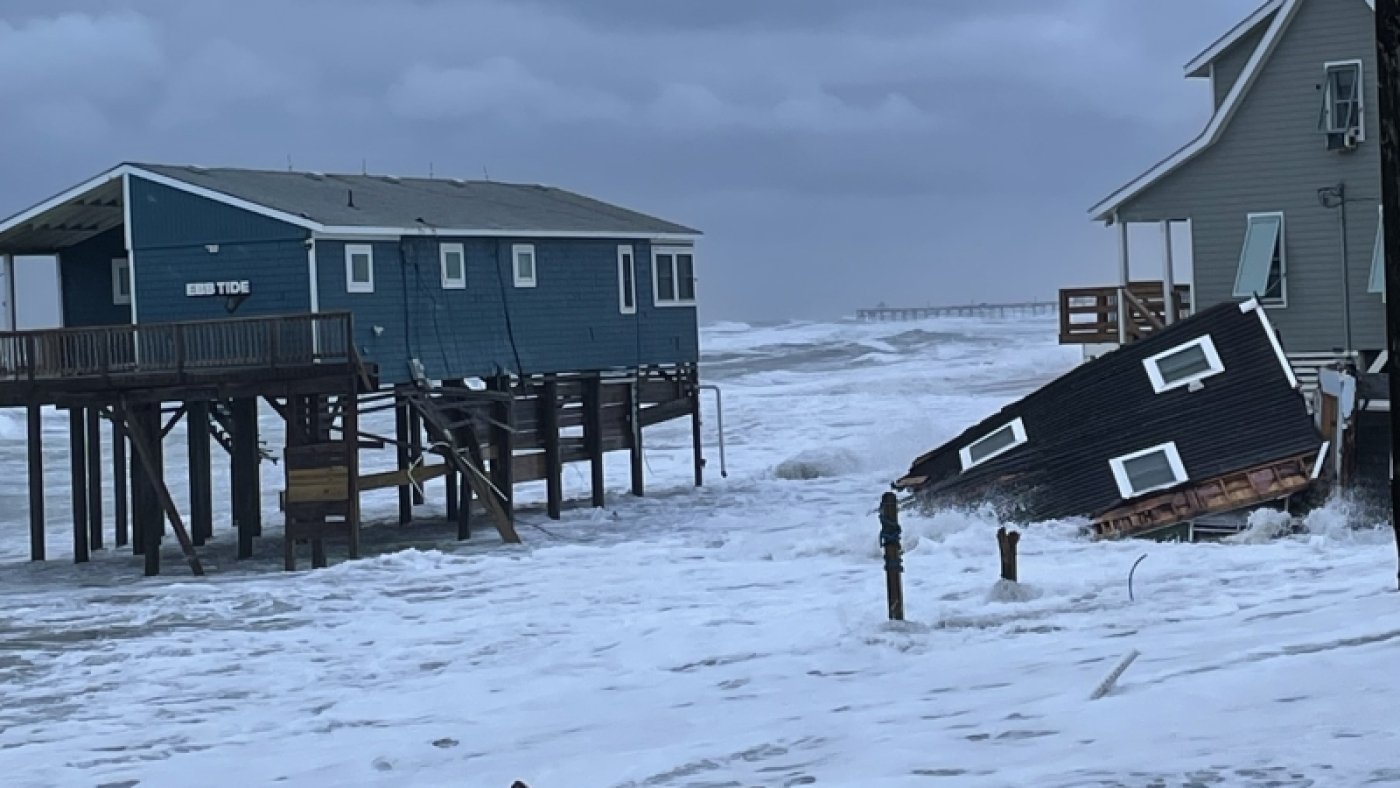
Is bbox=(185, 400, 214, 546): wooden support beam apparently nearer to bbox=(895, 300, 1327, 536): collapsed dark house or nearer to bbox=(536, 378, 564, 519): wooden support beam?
A: bbox=(536, 378, 564, 519): wooden support beam

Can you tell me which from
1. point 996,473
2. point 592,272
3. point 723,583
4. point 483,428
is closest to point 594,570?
point 723,583

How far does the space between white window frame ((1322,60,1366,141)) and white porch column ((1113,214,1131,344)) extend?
409 centimetres

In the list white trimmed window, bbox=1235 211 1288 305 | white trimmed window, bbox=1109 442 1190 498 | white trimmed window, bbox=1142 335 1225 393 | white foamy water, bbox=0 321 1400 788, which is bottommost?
white foamy water, bbox=0 321 1400 788

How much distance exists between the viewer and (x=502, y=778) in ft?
50.5

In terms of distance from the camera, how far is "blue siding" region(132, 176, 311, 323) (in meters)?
34.2

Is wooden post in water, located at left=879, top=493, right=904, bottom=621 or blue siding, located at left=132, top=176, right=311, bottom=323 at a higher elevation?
blue siding, located at left=132, top=176, right=311, bottom=323

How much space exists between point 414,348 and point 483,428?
309cm

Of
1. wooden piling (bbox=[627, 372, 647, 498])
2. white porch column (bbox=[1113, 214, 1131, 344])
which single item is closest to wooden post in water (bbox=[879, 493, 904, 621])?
white porch column (bbox=[1113, 214, 1131, 344])

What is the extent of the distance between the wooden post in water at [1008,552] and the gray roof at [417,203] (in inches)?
636

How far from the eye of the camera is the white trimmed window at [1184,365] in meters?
29.7

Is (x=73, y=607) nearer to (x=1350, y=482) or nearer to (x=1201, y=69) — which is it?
(x=1350, y=482)

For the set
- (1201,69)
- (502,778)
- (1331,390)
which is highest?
(1201,69)

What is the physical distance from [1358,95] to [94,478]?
75.6 ft

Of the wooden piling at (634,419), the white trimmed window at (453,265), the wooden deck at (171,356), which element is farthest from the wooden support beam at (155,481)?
the wooden piling at (634,419)
